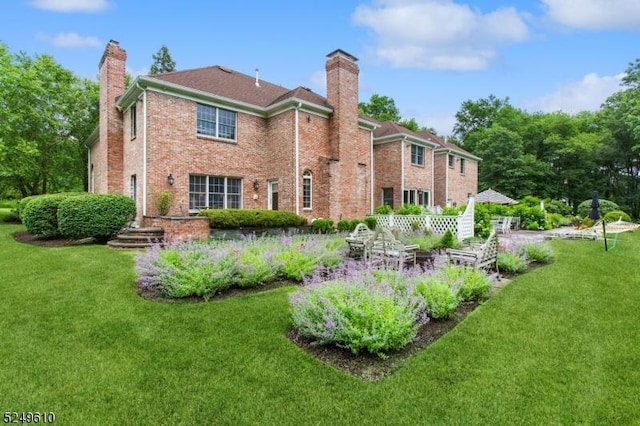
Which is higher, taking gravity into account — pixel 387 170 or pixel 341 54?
pixel 341 54

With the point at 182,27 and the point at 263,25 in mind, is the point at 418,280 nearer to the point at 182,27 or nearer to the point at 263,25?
the point at 263,25

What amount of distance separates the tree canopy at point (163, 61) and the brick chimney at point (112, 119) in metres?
23.0

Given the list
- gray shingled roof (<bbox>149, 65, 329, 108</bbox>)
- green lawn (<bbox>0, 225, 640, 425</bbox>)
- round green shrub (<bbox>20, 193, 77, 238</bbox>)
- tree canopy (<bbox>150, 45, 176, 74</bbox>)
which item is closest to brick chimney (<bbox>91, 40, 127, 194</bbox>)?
gray shingled roof (<bbox>149, 65, 329, 108</bbox>)

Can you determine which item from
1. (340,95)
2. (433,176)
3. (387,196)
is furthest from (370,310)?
(433,176)

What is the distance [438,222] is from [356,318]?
11550 mm

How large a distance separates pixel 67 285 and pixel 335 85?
13.5 m

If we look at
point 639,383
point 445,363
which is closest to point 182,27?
point 445,363

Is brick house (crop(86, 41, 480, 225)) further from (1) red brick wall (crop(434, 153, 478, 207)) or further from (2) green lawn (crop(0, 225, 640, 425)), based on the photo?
(2) green lawn (crop(0, 225, 640, 425))

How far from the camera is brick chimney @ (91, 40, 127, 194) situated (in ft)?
49.2

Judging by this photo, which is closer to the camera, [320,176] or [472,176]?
[320,176]

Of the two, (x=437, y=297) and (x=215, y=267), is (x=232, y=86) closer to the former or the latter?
(x=215, y=267)

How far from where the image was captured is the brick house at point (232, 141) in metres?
12.7

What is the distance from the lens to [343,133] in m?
16.2

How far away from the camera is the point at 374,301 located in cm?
385
